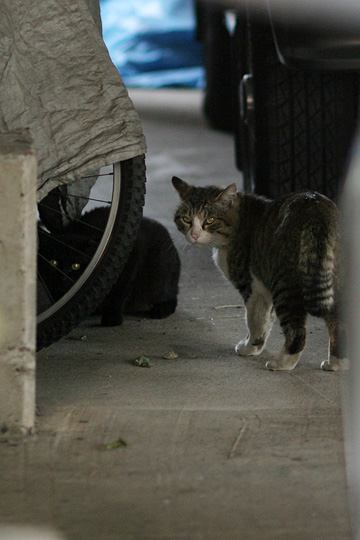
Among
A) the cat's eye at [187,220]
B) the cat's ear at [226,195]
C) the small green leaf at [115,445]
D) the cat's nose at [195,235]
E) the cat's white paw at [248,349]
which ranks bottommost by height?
the cat's white paw at [248,349]

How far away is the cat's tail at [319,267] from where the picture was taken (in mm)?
4414

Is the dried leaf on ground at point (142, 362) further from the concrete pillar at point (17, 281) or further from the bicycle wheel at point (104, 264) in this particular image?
the concrete pillar at point (17, 281)

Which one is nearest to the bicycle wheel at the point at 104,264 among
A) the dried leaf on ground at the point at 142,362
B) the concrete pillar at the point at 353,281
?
the dried leaf on ground at the point at 142,362

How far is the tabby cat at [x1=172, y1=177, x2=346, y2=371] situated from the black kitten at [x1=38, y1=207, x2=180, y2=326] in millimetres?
441

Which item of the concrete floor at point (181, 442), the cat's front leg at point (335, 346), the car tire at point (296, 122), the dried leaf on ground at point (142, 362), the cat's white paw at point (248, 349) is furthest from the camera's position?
the car tire at point (296, 122)

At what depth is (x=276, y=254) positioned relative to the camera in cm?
461

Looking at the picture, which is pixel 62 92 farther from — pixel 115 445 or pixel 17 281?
pixel 115 445

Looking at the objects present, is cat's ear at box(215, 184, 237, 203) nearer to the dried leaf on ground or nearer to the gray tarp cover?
the gray tarp cover

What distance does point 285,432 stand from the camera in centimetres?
387

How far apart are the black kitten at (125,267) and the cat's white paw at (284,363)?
0.94 m

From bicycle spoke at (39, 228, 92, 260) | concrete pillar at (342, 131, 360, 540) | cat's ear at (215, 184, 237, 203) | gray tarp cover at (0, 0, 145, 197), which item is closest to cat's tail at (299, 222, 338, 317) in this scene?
cat's ear at (215, 184, 237, 203)

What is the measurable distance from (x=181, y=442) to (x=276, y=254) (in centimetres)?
111

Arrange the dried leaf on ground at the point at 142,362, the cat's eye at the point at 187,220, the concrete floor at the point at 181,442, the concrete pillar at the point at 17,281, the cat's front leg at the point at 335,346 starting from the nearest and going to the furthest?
1. the concrete floor at the point at 181,442
2. the concrete pillar at the point at 17,281
3. the cat's front leg at the point at 335,346
4. the dried leaf on ground at the point at 142,362
5. the cat's eye at the point at 187,220

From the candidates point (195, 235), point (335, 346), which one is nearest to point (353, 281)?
point (335, 346)
